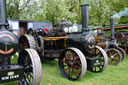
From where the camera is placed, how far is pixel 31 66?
2.80m

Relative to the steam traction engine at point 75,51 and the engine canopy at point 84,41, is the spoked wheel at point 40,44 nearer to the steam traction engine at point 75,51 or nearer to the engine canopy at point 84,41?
the steam traction engine at point 75,51

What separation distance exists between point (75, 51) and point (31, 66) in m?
1.20

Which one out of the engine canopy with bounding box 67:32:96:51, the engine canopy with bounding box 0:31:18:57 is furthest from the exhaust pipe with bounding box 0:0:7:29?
the engine canopy with bounding box 67:32:96:51

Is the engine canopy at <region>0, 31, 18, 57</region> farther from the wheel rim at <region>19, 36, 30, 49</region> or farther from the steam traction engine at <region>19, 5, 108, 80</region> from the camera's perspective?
the wheel rim at <region>19, 36, 30, 49</region>

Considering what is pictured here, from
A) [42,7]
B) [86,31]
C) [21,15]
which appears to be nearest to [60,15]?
[42,7]

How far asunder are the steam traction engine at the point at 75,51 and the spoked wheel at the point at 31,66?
113 centimetres

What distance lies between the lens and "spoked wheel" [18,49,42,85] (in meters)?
2.59

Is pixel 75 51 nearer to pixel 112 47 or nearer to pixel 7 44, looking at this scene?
pixel 7 44

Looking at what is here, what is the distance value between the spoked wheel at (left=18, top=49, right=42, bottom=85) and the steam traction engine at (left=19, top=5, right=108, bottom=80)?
1.13 m

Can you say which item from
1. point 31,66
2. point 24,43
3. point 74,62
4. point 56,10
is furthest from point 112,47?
point 56,10

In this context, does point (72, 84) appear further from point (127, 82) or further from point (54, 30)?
point (54, 30)

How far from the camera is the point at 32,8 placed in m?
12.2

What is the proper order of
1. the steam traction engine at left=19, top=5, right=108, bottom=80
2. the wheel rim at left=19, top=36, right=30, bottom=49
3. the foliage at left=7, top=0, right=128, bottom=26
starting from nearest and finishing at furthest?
the steam traction engine at left=19, top=5, right=108, bottom=80 < the wheel rim at left=19, top=36, right=30, bottom=49 < the foliage at left=7, top=0, right=128, bottom=26

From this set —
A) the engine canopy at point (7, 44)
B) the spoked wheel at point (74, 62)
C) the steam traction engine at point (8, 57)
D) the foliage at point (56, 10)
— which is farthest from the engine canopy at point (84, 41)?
the foliage at point (56, 10)
